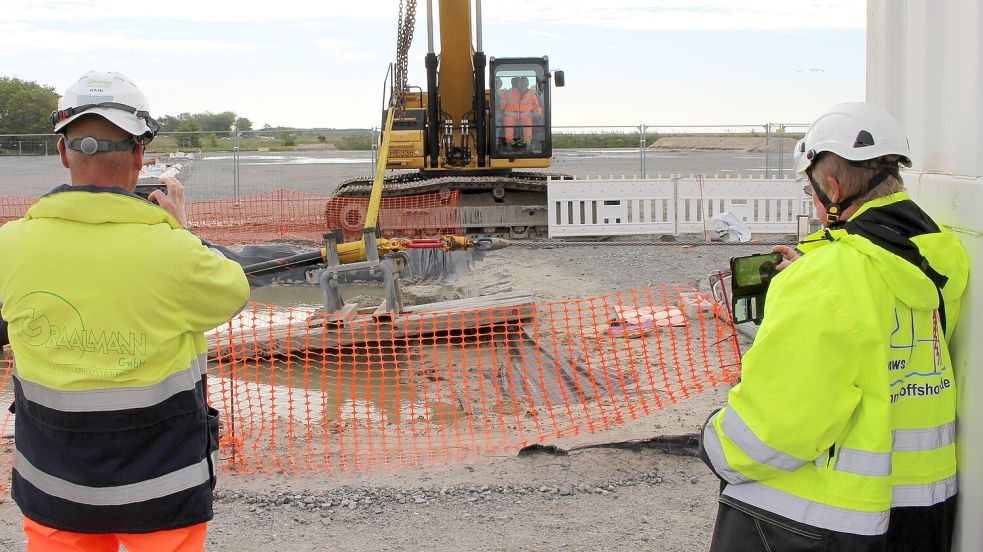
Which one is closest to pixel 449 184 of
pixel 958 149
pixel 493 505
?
pixel 493 505

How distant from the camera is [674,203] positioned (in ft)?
54.1

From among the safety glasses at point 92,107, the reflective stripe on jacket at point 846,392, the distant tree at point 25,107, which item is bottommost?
the reflective stripe on jacket at point 846,392

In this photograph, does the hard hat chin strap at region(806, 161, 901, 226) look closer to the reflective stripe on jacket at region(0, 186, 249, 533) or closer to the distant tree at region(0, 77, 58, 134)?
the reflective stripe on jacket at region(0, 186, 249, 533)

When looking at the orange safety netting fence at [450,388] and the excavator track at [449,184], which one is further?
the excavator track at [449,184]

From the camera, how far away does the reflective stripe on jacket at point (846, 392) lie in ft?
7.20

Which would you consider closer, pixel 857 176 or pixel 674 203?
pixel 857 176

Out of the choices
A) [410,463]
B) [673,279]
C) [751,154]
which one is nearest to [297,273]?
[673,279]

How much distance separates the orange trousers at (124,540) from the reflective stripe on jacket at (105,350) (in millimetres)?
34

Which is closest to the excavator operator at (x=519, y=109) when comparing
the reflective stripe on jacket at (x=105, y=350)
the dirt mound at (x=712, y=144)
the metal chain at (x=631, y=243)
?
the metal chain at (x=631, y=243)

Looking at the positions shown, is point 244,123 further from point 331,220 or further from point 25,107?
point 331,220

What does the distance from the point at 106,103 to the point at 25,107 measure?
186ft

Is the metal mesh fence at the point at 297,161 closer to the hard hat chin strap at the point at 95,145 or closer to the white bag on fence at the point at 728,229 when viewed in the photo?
the white bag on fence at the point at 728,229

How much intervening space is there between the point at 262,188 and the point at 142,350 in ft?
92.3

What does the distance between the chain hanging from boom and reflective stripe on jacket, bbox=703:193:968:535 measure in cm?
1198
